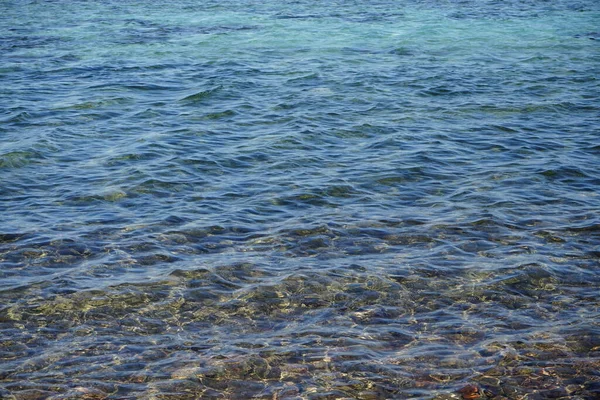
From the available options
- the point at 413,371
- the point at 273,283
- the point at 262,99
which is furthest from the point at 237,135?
the point at 413,371

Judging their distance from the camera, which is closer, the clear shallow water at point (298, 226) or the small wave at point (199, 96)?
the clear shallow water at point (298, 226)

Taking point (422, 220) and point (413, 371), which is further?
point (422, 220)

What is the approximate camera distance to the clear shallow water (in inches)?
340

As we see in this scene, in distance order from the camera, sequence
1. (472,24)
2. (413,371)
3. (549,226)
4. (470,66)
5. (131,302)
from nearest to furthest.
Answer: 1. (413,371)
2. (131,302)
3. (549,226)
4. (470,66)
5. (472,24)

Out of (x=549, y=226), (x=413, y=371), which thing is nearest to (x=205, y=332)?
(x=413, y=371)

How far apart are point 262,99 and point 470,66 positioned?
8060 millimetres

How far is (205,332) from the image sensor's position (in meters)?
9.31

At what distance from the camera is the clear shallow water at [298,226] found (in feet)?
28.4

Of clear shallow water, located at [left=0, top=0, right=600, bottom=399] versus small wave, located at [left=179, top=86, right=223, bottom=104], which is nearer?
clear shallow water, located at [left=0, top=0, right=600, bottom=399]

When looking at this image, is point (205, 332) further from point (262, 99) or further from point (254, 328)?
point (262, 99)

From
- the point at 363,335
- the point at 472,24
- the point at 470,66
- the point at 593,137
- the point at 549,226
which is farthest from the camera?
the point at 472,24

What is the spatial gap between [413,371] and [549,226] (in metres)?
5.11

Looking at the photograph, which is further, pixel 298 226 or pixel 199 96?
pixel 199 96

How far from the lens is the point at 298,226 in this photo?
1248cm
